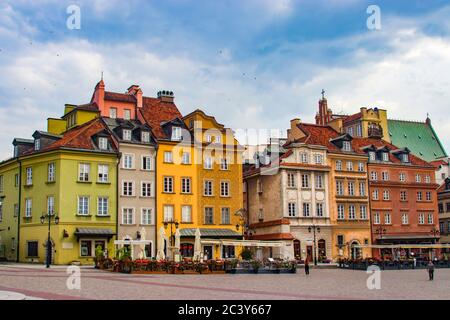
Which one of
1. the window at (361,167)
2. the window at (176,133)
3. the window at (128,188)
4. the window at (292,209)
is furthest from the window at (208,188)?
the window at (361,167)

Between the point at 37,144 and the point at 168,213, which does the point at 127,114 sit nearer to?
the point at 37,144

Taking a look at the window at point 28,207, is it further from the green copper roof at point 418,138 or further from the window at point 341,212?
the green copper roof at point 418,138

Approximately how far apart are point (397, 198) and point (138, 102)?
3080cm

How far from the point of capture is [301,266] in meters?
52.5

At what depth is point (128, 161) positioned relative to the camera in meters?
54.4

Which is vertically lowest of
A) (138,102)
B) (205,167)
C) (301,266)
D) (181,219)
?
(301,266)

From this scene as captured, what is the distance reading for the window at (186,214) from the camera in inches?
2211

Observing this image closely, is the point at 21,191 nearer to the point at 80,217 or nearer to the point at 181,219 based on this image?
the point at 80,217

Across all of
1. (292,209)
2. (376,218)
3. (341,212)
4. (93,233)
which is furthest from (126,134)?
(376,218)

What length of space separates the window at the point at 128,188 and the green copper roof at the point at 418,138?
44.3 meters

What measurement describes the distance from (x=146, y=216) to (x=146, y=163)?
15.5ft
